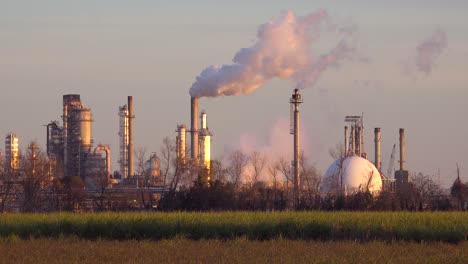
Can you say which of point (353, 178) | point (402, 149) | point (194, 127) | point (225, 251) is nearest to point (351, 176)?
point (353, 178)

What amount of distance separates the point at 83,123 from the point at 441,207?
33118 mm

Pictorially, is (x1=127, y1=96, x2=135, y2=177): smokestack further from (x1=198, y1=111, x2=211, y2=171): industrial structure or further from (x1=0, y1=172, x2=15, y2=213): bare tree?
(x1=0, y1=172, x2=15, y2=213): bare tree

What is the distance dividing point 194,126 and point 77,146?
11569 millimetres

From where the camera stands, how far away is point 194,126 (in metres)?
68.1

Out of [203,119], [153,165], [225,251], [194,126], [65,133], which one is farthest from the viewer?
[153,165]

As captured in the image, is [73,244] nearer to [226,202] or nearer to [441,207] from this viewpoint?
[226,202]

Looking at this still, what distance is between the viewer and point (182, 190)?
171 feet

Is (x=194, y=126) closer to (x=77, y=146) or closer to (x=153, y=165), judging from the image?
(x=77, y=146)

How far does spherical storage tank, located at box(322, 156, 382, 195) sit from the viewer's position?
65000 mm

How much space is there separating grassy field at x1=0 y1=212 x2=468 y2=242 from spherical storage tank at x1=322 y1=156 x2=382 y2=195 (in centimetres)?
3300

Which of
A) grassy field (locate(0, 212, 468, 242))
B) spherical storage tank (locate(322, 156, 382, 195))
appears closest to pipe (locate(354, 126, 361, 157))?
spherical storage tank (locate(322, 156, 382, 195))

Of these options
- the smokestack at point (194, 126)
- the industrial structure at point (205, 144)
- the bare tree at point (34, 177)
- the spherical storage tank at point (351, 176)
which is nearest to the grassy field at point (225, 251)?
the bare tree at point (34, 177)

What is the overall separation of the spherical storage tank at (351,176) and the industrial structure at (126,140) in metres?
16.6

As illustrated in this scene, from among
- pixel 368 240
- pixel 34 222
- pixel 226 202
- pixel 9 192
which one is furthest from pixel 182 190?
pixel 368 240
